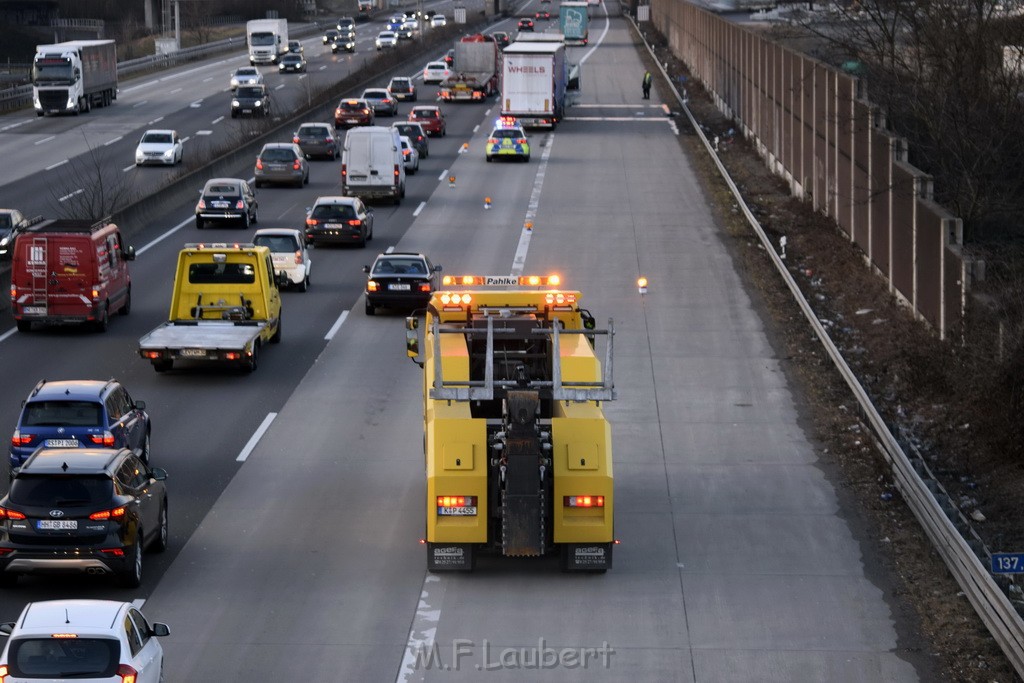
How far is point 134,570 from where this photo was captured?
17.6 m

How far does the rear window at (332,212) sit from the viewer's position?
44.6 m

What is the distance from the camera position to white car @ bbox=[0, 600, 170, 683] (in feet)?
40.7

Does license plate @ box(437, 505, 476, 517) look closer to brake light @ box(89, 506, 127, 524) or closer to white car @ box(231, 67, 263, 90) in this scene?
brake light @ box(89, 506, 127, 524)

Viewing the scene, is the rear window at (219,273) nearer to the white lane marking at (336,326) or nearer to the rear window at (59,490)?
the white lane marking at (336,326)

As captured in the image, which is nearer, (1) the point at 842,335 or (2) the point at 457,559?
(2) the point at 457,559

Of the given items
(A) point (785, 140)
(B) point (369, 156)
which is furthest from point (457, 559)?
(A) point (785, 140)

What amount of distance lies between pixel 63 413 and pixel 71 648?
31.1 feet

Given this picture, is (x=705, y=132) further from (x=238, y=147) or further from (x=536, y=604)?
(x=536, y=604)

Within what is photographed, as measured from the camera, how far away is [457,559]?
723 inches

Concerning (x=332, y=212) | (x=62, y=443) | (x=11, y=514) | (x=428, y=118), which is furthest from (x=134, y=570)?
(x=428, y=118)

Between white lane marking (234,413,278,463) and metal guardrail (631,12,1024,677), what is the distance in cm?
910

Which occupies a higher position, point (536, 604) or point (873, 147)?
point (873, 147)

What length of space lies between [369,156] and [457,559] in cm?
3526

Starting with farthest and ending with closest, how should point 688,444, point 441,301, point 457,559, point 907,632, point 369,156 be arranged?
point 369,156 < point 688,444 < point 441,301 < point 457,559 < point 907,632
